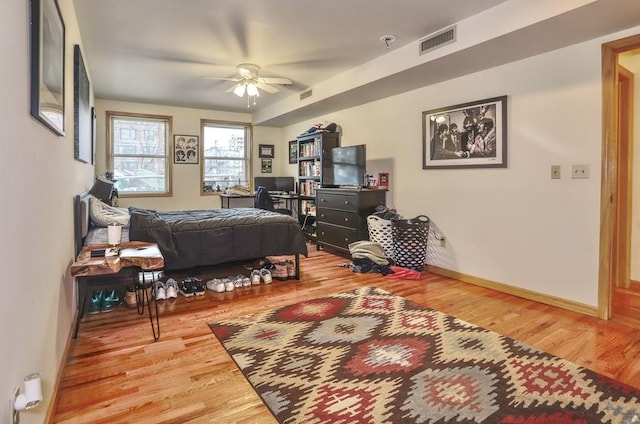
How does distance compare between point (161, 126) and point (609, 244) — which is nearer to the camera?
point (609, 244)

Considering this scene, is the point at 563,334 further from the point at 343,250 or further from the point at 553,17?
the point at 343,250

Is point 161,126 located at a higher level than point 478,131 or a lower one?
higher

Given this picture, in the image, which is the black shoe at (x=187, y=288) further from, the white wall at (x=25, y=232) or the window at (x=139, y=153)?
the window at (x=139, y=153)

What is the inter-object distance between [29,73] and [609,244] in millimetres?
3627

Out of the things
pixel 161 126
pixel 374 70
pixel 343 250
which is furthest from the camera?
pixel 161 126

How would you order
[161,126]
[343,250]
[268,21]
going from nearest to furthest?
[268,21] < [343,250] < [161,126]

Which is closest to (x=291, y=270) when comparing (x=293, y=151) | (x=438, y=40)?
(x=438, y=40)

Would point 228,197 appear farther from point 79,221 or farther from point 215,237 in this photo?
point 79,221

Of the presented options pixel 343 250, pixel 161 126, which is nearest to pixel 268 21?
pixel 343 250

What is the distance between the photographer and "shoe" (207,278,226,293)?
11.2ft

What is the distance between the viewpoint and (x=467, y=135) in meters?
3.71

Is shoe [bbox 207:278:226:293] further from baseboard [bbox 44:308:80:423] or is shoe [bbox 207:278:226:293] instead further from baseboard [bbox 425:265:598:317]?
baseboard [bbox 425:265:598:317]

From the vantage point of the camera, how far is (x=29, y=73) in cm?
131

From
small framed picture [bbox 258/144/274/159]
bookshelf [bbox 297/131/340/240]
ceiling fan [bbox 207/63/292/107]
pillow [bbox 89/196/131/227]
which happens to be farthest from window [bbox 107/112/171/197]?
pillow [bbox 89/196/131/227]
